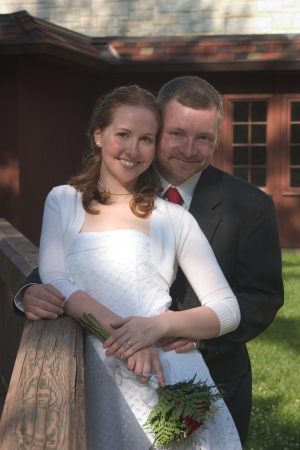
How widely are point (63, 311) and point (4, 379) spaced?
2390 mm

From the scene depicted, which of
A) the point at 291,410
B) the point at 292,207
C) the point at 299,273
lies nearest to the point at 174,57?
the point at 292,207

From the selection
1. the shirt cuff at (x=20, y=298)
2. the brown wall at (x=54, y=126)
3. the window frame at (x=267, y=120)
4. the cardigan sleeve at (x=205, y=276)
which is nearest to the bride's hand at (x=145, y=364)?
the cardigan sleeve at (x=205, y=276)

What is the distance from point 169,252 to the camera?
2211 millimetres

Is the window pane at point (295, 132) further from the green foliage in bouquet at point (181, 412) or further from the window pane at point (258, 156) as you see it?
the green foliage in bouquet at point (181, 412)

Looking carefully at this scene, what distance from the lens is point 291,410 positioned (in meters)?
4.39

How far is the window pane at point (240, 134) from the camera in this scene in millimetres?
11195

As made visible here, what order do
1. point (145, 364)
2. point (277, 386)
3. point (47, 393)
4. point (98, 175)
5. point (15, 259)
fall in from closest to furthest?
point (47, 393) < point (145, 364) < point (98, 175) < point (15, 259) < point (277, 386)

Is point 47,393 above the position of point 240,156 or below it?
above

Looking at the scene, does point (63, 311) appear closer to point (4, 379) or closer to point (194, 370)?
point (194, 370)

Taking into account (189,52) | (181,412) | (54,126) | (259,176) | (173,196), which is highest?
(189,52)

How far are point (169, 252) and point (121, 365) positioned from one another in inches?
17.9

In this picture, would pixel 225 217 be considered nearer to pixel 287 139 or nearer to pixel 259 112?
pixel 287 139

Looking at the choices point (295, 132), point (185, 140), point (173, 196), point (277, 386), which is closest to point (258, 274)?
point (173, 196)

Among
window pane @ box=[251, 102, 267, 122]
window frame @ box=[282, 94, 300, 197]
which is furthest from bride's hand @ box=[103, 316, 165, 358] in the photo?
window pane @ box=[251, 102, 267, 122]
